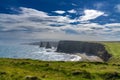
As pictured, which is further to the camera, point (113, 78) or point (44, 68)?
point (44, 68)

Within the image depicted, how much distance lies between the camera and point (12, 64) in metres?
67.1

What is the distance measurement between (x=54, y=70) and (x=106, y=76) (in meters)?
11.7

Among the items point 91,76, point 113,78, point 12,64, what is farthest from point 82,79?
point 12,64

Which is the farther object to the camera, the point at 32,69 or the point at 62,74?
the point at 32,69

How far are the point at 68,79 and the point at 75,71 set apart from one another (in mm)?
5441

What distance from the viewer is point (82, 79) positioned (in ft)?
163

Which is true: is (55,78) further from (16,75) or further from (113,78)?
(113,78)

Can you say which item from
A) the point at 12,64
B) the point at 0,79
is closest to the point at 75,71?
the point at 0,79

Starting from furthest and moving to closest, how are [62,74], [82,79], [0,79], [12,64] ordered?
[12,64]
[62,74]
[82,79]
[0,79]

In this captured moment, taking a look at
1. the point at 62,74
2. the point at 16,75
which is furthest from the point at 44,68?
the point at 16,75

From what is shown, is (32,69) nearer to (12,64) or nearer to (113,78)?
(12,64)

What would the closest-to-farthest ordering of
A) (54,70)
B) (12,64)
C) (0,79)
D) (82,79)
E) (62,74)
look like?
1. (0,79)
2. (82,79)
3. (62,74)
4. (54,70)
5. (12,64)

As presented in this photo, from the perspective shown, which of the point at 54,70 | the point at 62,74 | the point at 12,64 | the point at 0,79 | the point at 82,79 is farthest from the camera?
A: the point at 12,64

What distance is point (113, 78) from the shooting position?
51719 millimetres
